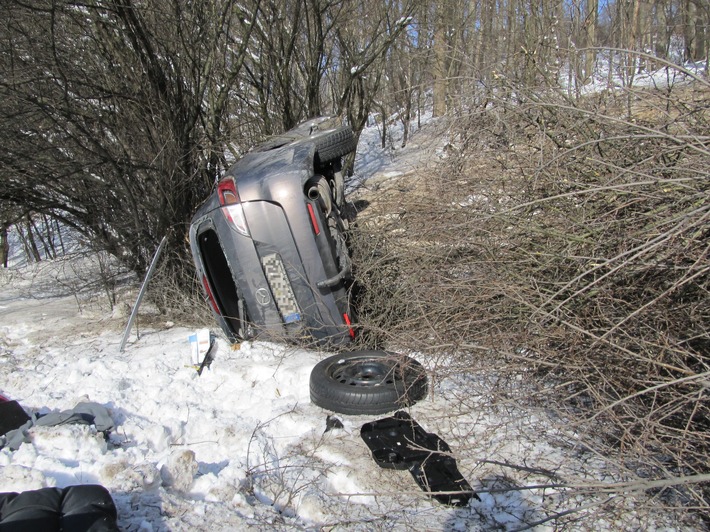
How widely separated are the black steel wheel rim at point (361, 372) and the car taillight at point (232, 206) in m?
1.40

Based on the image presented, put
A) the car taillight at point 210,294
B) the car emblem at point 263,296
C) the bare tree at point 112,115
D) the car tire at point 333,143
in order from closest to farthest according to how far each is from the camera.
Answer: the car emblem at point 263,296 → the car taillight at point 210,294 → the car tire at point 333,143 → the bare tree at point 112,115

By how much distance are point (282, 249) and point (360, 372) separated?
1.24 m

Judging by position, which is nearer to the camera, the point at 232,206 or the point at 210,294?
the point at 232,206

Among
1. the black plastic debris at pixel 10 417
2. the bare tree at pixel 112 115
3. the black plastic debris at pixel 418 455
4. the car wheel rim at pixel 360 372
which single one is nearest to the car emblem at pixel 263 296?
the car wheel rim at pixel 360 372

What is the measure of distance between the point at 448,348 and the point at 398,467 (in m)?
0.88

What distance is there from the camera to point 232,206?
488cm

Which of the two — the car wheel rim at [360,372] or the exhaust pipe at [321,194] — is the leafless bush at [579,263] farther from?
the exhaust pipe at [321,194]

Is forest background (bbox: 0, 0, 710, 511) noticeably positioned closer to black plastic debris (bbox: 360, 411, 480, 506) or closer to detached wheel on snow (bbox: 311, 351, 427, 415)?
detached wheel on snow (bbox: 311, 351, 427, 415)

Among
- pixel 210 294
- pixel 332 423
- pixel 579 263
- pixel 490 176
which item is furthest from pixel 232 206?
pixel 579 263

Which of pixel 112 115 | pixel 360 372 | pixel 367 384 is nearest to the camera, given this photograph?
pixel 367 384

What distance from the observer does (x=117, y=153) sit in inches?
253

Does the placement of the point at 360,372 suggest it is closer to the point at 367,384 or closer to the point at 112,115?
the point at 367,384

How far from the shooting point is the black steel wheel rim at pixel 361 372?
14.3ft

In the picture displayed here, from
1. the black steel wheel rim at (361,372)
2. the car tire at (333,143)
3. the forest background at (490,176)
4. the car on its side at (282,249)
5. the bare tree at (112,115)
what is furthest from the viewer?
the bare tree at (112,115)
